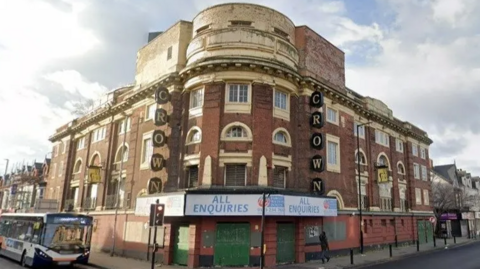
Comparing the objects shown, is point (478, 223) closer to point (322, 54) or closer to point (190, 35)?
point (322, 54)

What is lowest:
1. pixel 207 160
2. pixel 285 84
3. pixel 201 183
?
pixel 201 183

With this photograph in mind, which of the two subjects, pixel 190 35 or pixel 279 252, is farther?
pixel 190 35

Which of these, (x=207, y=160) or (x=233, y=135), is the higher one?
(x=233, y=135)

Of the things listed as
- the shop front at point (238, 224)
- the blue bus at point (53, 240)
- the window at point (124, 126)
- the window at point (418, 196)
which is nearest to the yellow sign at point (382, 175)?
the window at point (418, 196)

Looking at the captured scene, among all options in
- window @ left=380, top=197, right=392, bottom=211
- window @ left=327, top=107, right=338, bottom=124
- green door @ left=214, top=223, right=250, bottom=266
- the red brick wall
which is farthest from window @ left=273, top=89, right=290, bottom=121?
window @ left=380, top=197, right=392, bottom=211

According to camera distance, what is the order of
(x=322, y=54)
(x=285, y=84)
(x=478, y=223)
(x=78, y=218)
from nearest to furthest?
(x=78, y=218) < (x=285, y=84) < (x=322, y=54) < (x=478, y=223)

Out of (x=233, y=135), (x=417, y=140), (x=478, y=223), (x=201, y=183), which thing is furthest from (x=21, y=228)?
(x=478, y=223)

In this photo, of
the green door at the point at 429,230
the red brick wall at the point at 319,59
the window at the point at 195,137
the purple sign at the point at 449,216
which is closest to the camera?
the window at the point at 195,137

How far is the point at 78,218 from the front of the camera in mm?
20562

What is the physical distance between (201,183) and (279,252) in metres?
6.40

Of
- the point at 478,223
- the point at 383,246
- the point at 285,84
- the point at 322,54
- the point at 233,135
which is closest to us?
the point at 233,135

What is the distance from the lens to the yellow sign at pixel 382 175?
31.8 m

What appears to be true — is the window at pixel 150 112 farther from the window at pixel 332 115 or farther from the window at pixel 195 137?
the window at pixel 332 115

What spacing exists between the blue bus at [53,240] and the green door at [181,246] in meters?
5.08
